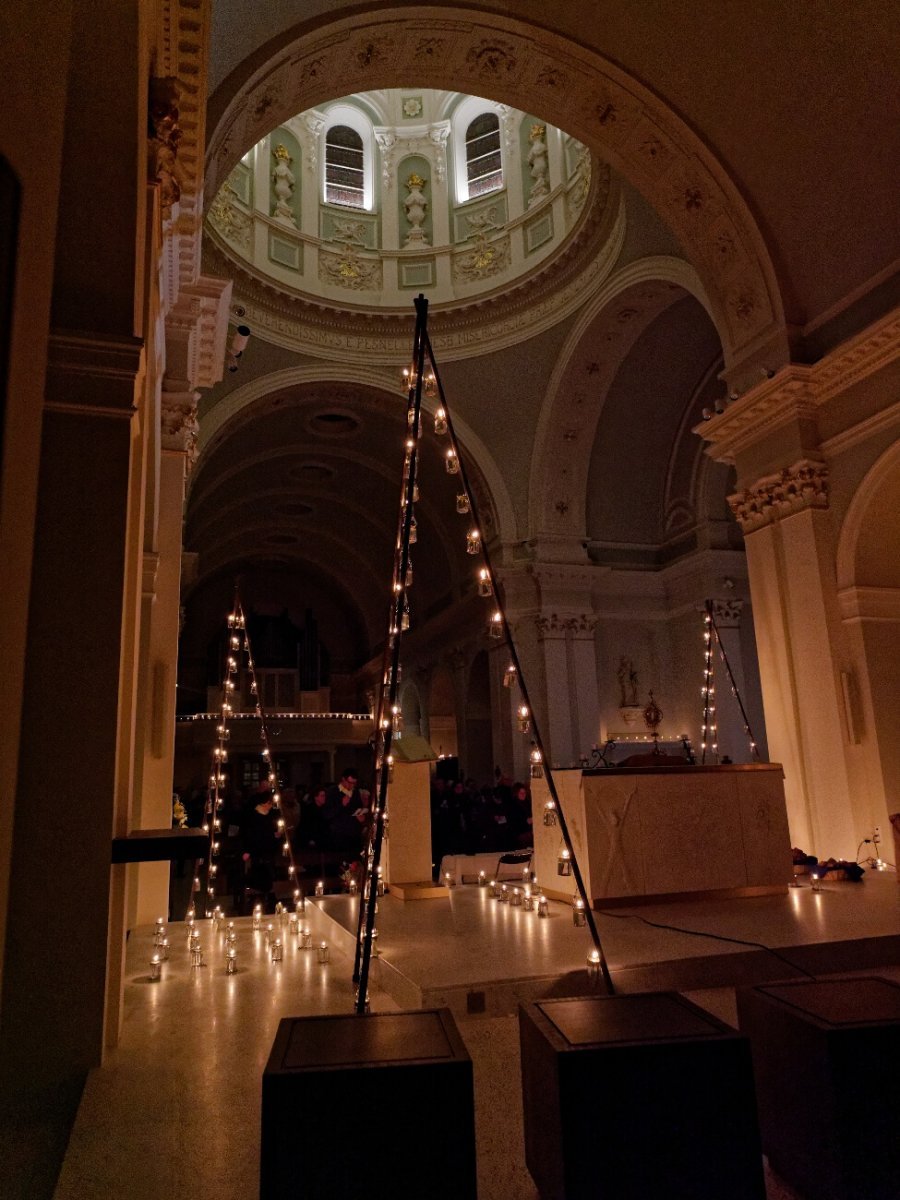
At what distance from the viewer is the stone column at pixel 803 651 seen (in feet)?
24.7

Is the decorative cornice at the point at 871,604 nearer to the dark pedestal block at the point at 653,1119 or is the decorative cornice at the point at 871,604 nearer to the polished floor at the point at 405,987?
the polished floor at the point at 405,987

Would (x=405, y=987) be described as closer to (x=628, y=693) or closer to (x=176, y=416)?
(x=176, y=416)

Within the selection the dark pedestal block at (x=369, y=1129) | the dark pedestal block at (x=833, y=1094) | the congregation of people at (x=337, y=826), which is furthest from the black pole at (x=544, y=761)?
the congregation of people at (x=337, y=826)

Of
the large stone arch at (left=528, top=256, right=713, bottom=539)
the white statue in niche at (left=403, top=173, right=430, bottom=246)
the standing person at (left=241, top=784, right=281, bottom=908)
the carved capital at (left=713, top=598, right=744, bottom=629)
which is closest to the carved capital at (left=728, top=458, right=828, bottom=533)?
the large stone arch at (left=528, top=256, right=713, bottom=539)

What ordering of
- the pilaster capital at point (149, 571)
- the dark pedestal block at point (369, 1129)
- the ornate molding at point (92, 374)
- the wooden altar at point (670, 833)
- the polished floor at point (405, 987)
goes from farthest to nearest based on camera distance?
the pilaster capital at point (149, 571) < the wooden altar at point (670, 833) < the ornate molding at point (92, 374) < the polished floor at point (405, 987) < the dark pedestal block at point (369, 1129)

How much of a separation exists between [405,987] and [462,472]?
94.8 inches

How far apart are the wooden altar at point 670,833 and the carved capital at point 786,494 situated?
329cm

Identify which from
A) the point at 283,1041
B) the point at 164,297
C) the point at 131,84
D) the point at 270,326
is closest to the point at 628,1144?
the point at 283,1041

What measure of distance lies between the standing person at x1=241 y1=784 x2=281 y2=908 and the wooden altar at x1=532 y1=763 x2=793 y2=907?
334cm

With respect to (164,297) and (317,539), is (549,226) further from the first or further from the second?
(317,539)

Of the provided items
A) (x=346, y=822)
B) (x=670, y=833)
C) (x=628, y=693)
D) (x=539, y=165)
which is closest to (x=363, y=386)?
(x=539, y=165)

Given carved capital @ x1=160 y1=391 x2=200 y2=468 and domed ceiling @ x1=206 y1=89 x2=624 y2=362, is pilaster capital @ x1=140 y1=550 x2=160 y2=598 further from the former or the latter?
domed ceiling @ x1=206 y1=89 x2=624 y2=362

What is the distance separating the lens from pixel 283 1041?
200cm

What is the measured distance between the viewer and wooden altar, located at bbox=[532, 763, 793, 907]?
5203 mm
